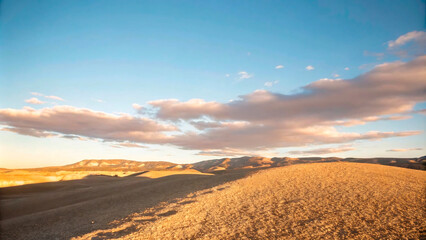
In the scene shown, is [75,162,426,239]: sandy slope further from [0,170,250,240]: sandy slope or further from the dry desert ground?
[0,170,250,240]: sandy slope

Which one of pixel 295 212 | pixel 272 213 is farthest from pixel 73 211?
pixel 295 212

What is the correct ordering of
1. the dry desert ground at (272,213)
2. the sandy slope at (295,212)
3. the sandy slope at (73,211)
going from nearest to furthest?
the sandy slope at (295,212) → the dry desert ground at (272,213) → the sandy slope at (73,211)

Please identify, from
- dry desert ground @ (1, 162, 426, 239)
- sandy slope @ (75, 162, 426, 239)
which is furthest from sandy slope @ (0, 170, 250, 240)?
sandy slope @ (75, 162, 426, 239)

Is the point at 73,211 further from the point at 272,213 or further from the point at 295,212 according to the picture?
the point at 295,212

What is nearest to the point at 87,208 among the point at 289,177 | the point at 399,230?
the point at 289,177

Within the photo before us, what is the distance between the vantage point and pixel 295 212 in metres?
14.9

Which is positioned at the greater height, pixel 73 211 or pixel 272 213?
pixel 272 213

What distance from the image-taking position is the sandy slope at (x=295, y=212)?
1227 cm

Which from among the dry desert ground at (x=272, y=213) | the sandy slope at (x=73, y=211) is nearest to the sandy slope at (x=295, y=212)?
the dry desert ground at (x=272, y=213)

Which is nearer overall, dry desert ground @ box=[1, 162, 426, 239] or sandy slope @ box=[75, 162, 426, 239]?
sandy slope @ box=[75, 162, 426, 239]

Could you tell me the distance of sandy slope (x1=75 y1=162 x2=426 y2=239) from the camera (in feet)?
40.3

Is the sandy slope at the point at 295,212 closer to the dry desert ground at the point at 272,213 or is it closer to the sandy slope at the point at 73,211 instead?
the dry desert ground at the point at 272,213

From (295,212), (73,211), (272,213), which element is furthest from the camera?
(73,211)

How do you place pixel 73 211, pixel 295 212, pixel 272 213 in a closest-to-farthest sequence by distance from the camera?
pixel 295 212, pixel 272 213, pixel 73 211
